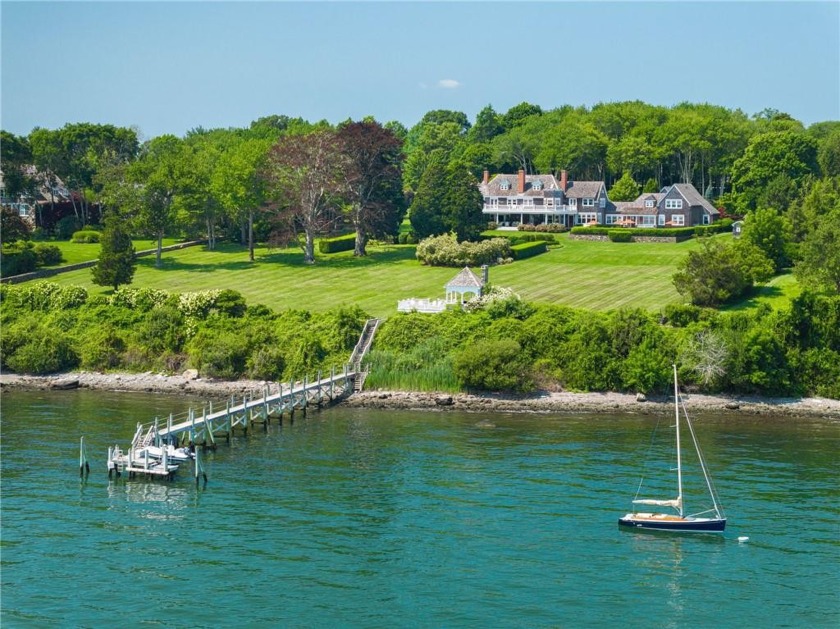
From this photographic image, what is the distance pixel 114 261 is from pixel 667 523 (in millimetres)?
62199

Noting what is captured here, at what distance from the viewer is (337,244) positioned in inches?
4776

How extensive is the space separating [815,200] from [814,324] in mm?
31239

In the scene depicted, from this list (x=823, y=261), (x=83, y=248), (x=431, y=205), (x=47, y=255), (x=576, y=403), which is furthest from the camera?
(x=83, y=248)

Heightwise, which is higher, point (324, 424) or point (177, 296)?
point (177, 296)

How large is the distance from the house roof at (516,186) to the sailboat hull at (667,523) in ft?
306

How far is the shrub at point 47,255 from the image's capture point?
363ft

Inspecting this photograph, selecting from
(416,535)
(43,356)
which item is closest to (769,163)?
(43,356)

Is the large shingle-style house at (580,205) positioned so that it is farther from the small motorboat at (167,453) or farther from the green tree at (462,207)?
the small motorboat at (167,453)

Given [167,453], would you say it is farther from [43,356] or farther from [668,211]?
[668,211]

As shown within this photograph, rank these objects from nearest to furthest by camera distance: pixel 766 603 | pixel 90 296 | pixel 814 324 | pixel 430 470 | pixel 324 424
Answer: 1. pixel 766 603
2. pixel 430 470
3. pixel 324 424
4. pixel 814 324
5. pixel 90 296

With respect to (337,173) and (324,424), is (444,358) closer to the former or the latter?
(324,424)

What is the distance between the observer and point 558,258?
115250mm

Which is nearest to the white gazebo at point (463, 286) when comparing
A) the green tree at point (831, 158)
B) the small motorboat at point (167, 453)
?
the small motorboat at point (167, 453)

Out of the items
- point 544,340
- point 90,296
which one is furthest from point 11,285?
point 544,340
